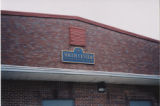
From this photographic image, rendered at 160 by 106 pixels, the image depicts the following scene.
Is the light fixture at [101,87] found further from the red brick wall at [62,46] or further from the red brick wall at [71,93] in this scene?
the red brick wall at [62,46]

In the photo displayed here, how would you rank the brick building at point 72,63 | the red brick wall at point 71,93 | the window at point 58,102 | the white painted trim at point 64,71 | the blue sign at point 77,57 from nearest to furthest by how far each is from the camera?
the white painted trim at point 64,71, the brick building at point 72,63, the red brick wall at point 71,93, the window at point 58,102, the blue sign at point 77,57

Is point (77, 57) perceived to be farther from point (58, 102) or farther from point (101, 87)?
point (58, 102)

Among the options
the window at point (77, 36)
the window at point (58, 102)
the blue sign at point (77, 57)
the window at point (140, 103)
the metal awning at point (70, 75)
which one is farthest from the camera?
the window at point (140, 103)

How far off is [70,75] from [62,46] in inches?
59.1

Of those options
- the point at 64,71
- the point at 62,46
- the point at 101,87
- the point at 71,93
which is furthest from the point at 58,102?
the point at 62,46

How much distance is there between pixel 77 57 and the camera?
11.4m

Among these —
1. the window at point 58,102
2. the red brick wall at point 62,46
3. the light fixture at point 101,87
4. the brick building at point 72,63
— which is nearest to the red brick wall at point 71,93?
the brick building at point 72,63

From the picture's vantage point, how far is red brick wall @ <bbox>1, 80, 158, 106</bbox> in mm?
10312

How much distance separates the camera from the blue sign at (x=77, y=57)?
11.1 meters

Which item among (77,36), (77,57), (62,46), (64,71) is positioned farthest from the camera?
(77,36)

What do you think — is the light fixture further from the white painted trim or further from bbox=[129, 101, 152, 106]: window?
bbox=[129, 101, 152, 106]: window

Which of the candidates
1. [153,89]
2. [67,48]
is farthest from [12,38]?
[153,89]

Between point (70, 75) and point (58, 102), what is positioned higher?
point (70, 75)

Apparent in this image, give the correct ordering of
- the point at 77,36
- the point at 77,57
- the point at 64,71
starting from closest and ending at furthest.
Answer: the point at 64,71 → the point at 77,57 → the point at 77,36
